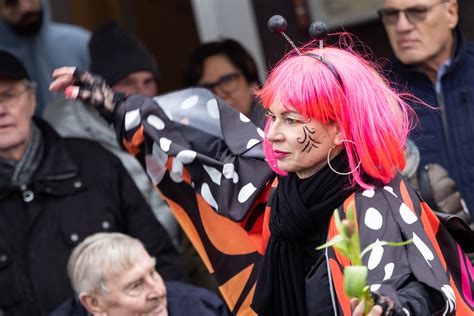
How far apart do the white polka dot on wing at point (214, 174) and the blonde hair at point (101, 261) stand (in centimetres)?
60

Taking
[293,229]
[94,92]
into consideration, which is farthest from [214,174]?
[293,229]

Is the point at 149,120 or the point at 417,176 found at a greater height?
the point at 149,120

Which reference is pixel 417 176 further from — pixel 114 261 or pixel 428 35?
pixel 114 261

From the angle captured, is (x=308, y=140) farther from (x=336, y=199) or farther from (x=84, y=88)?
(x=84, y=88)

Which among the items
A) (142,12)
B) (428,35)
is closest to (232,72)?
(428,35)

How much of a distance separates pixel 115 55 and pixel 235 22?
1.11 metres

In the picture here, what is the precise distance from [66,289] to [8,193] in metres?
0.42

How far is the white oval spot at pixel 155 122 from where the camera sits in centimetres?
349

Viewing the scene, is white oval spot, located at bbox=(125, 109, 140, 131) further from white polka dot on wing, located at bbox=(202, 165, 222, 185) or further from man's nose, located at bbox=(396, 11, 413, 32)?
man's nose, located at bbox=(396, 11, 413, 32)

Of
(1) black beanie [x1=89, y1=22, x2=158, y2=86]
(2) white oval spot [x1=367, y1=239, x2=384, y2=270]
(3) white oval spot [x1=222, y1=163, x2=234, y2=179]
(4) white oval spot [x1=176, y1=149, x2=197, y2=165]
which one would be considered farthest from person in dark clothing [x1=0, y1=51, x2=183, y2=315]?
(2) white oval spot [x1=367, y1=239, x2=384, y2=270]

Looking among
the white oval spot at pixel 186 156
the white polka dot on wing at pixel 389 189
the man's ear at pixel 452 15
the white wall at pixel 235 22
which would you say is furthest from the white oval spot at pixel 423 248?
the white wall at pixel 235 22

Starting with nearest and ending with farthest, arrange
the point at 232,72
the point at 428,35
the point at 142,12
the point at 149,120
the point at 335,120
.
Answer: the point at 335,120 < the point at 149,120 < the point at 428,35 < the point at 232,72 < the point at 142,12

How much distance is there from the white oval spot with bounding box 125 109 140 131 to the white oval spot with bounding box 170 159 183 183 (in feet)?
0.56

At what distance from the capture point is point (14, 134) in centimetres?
419
